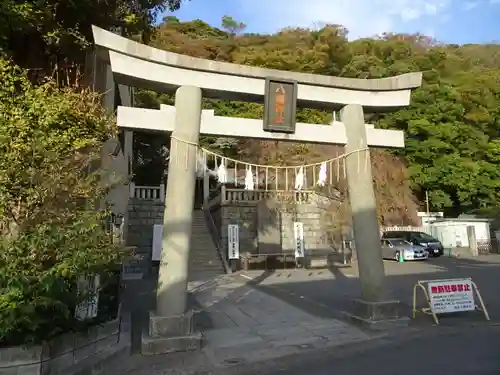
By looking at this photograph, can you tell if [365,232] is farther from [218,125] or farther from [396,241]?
[396,241]

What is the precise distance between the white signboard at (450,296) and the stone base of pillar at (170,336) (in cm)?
473

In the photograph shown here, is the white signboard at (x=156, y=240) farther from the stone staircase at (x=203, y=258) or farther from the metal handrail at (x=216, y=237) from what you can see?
the metal handrail at (x=216, y=237)

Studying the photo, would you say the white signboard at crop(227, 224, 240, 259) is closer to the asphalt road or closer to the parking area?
the parking area

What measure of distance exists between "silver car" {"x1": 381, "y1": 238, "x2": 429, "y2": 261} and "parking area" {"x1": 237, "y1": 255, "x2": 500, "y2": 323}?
11.3ft

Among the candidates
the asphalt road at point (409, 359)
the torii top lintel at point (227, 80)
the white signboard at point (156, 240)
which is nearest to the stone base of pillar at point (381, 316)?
the asphalt road at point (409, 359)

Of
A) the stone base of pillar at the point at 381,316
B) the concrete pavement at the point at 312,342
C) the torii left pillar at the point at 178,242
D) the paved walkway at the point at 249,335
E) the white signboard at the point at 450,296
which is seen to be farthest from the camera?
the white signboard at the point at 450,296

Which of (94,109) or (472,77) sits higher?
(472,77)

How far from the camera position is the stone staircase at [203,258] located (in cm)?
1773

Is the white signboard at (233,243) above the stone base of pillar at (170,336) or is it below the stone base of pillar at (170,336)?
above

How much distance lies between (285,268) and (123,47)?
49.3 feet

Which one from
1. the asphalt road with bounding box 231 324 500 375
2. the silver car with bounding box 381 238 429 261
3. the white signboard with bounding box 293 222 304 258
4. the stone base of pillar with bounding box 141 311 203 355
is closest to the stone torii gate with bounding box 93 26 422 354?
the stone base of pillar with bounding box 141 311 203 355

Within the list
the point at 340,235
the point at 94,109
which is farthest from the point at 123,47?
the point at 340,235

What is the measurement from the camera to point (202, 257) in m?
19.2

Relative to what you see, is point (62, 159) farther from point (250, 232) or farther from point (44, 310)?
point (250, 232)
